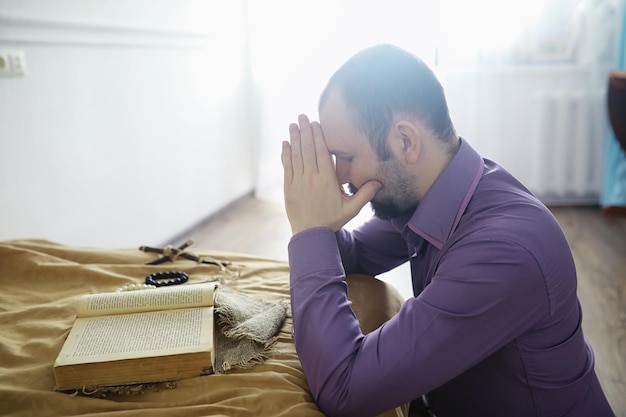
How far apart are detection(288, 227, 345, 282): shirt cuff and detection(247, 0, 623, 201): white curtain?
248 centimetres

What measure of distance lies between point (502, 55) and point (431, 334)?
2.75m

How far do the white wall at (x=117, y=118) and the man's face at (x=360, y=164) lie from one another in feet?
4.39

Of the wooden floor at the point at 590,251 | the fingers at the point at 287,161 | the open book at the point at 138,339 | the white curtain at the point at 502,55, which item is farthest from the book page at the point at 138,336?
the white curtain at the point at 502,55

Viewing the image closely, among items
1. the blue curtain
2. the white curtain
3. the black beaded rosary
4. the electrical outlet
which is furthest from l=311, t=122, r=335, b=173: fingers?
the blue curtain

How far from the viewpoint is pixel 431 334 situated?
71 centimetres

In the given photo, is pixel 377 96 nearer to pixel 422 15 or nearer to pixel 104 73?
pixel 104 73

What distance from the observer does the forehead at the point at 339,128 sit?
0.91m

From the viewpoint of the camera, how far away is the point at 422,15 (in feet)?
9.95

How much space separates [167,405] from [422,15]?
2.78 metres

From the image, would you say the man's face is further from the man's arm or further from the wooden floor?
the wooden floor

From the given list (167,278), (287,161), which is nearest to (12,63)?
(167,278)

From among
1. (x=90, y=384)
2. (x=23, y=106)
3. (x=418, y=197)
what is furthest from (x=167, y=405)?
(x=23, y=106)

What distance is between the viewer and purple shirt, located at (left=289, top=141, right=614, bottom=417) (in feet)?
2.34

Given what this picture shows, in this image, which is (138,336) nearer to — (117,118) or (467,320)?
(467,320)
